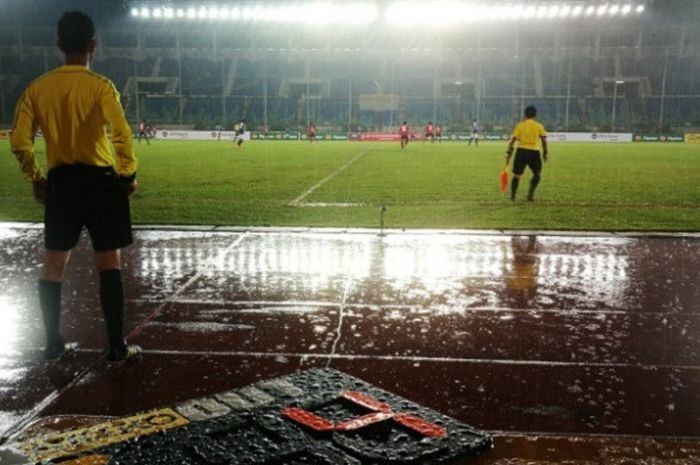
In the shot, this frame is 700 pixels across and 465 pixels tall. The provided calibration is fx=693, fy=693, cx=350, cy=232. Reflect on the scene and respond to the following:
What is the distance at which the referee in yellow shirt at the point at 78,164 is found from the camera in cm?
388

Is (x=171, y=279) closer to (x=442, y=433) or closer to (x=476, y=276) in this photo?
(x=476, y=276)

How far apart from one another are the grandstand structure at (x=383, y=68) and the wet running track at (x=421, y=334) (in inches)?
1635

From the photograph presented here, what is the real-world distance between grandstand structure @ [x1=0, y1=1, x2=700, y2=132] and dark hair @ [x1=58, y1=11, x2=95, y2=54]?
44.2 metres

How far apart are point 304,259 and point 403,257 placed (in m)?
1.03

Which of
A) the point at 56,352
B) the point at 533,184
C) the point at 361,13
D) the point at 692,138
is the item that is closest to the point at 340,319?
the point at 56,352

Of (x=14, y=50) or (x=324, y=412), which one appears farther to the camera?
(x=14, y=50)

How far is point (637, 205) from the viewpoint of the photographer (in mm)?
12352

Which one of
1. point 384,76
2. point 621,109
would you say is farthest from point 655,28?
point 384,76

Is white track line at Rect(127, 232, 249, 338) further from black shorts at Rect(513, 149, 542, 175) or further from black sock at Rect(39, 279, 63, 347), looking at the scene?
black shorts at Rect(513, 149, 542, 175)

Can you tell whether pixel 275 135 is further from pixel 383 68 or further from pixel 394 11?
pixel 394 11

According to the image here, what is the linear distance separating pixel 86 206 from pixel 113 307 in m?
0.62

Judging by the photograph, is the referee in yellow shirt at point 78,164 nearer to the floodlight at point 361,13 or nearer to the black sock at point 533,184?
the black sock at point 533,184

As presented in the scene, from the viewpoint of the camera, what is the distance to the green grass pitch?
10258mm

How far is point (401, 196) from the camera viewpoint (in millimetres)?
13602
